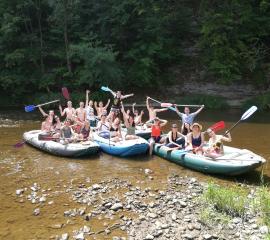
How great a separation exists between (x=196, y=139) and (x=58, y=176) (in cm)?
337

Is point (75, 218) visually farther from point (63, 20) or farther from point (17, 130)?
point (63, 20)

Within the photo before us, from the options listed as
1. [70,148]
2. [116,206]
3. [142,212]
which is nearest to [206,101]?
[70,148]

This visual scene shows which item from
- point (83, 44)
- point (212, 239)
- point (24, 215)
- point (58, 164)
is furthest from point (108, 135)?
point (83, 44)

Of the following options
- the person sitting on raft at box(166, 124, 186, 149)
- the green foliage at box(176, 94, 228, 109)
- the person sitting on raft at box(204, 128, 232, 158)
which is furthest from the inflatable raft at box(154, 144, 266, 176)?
the green foliage at box(176, 94, 228, 109)

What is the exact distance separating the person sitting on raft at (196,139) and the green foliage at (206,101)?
10742mm

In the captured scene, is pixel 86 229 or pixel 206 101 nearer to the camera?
pixel 86 229

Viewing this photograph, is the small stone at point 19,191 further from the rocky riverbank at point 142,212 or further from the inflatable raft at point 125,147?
the inflatable raft at point 125,147

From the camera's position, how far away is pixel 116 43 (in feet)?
76.1

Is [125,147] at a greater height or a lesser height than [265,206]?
greater

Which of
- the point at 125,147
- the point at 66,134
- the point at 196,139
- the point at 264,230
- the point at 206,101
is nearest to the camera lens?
the point at 264,230

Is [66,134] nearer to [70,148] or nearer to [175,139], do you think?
[70,148]

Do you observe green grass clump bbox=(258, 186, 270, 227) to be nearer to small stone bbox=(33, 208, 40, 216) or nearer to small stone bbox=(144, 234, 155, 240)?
small stone bbox=(144, 234, 155, 240)

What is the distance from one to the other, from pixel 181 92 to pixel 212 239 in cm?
1700

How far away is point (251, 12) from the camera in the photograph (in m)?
22.2
